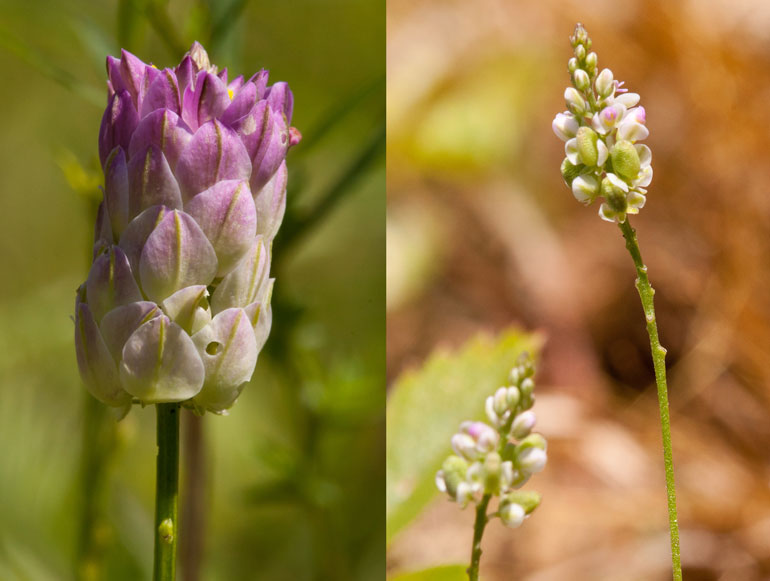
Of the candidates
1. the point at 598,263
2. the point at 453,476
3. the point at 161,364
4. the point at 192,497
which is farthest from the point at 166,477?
the point at 598,263

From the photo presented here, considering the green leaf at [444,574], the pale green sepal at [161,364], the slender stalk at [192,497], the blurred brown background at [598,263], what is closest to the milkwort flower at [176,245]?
the pale green sepal at [161,364]

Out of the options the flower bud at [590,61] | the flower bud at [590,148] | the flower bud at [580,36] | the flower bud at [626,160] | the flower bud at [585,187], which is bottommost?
the flower bud at [585,187]

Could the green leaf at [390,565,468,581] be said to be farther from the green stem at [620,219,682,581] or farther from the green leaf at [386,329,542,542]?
the green stem at [620,219,682,581]

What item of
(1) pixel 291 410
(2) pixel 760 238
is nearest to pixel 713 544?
(2) pixel 760 238

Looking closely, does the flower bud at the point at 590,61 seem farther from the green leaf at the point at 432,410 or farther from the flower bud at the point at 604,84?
the green leaf at the point at 432,410

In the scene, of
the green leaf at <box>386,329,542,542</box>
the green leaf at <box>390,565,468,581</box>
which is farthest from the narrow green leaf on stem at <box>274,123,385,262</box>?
the green leaf at <box>390,565,468,581</box>
